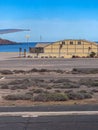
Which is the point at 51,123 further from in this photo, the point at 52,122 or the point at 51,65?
the point at 51,65

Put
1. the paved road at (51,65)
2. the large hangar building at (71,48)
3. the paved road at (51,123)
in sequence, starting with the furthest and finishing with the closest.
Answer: the large hangar building at (71,48) → the paved road at (51,65) → the paved road at (51,123)

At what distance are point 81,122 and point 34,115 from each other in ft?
6.44

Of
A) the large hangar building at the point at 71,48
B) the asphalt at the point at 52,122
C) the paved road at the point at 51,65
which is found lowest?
the paved road at the point at 51,65

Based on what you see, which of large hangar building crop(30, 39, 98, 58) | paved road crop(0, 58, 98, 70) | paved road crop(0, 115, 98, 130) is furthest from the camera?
large hangar building crop(30, 39, 98, 58)

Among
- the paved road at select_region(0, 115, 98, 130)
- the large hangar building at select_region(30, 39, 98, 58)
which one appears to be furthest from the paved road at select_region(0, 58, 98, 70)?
the paved road at select_region(0, 115, 98, 130)

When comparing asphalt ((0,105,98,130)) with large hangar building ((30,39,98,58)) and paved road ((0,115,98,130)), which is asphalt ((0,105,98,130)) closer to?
paved road ((0,115,98,130))

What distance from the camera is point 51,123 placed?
39.1 feet

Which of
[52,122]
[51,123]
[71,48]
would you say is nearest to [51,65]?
[71,48]

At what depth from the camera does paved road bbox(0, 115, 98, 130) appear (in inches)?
444

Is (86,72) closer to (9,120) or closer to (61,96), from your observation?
(61,96)

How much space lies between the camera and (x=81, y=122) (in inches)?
473

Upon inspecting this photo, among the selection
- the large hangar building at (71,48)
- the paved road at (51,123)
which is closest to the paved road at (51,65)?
the large hangar building at (71,48)

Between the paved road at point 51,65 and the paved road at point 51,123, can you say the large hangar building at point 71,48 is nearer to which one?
the paved road at point 51,65

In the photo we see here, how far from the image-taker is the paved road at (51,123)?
37.0ft
